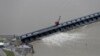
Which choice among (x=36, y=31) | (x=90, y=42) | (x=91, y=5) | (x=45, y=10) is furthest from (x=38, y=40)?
(x=91, y=5)

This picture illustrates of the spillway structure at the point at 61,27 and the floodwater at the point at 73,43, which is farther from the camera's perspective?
the spillway structure at the point at 61,27

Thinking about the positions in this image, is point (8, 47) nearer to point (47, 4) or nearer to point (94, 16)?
point (47, 4)

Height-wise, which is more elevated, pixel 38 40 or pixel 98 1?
pixel 98 1

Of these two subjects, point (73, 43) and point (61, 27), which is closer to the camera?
point (73, 43)

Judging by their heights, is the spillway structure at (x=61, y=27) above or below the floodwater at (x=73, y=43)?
above

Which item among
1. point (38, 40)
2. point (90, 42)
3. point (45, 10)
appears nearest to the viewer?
point (90, 42)
